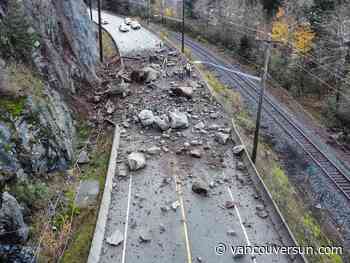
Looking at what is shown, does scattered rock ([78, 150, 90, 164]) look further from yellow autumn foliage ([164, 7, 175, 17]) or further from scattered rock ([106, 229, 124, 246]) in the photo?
yellow autumn foliage ([164, 7, 175, 17])

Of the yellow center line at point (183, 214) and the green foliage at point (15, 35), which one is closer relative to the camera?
the yellow center line at point (183, 214)

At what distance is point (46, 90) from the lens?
2027 cm

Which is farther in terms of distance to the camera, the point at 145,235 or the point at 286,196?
the point at 286,196

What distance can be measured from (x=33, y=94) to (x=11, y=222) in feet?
25.5

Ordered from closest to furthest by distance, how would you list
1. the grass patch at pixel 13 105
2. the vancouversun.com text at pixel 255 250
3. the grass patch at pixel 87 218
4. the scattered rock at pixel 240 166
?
the grass patch at pixel 87 218, the vancouversun.com text at pixel 255 250, the grass patch at pixel 13 105, the scattered rock at pixel 240 166

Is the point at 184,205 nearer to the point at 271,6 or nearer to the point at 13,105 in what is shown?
the point at 13,105

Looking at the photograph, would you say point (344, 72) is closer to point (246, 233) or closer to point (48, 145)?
point (246, 233)

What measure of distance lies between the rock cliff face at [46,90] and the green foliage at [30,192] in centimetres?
54

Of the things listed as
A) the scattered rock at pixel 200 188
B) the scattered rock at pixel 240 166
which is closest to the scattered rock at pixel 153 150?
the scattered rock at pixel 200 188

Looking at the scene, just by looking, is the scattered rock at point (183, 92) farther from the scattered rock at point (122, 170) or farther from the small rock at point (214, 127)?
the scattered rock at point (122, 170)

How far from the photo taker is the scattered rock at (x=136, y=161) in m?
20.7

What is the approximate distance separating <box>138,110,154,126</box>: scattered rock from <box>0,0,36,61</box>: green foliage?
8.45m

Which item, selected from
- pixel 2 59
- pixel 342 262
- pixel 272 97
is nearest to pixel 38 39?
pixel 2 59

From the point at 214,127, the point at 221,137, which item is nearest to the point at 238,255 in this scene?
the point at 221,137
